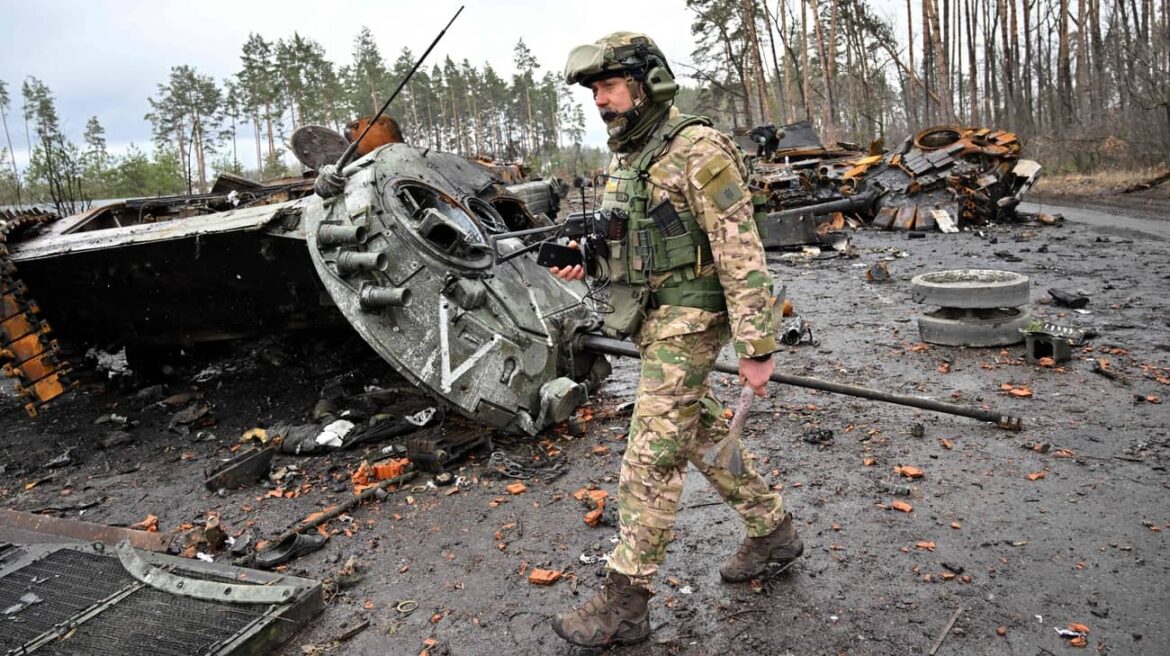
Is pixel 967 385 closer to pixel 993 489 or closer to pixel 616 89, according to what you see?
pixel 993 489

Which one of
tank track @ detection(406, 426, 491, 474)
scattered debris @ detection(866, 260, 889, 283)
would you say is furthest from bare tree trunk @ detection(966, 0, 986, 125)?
tank track @ detection(406, 426, 491, 474)

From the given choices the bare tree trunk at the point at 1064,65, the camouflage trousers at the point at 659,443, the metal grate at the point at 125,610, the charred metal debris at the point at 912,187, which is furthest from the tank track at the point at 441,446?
the bare tree trunk at the point at 1064,65

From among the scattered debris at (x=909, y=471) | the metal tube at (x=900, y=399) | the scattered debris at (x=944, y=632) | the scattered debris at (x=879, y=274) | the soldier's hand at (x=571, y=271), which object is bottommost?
the scattered debris at (x=944, y=632)

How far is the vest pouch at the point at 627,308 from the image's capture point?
281 centimetres

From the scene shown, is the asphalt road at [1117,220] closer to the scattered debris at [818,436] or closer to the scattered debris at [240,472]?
the scattered debris at [818,436]

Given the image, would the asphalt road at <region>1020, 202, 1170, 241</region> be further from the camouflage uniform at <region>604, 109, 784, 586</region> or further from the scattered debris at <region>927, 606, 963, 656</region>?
the camouflage uniform at <region>604, 109, 784, 586</region>

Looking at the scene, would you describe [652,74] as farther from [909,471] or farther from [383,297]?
[909,471]

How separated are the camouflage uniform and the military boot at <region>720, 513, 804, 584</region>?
1.83 ft

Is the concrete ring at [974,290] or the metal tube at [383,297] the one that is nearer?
the metal tube at [383,297]

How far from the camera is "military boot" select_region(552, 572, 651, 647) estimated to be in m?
2.77

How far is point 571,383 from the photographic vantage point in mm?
4863

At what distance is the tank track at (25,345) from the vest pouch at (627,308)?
535cm

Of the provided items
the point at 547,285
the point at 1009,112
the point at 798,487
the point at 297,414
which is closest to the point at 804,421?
the point at 798,487

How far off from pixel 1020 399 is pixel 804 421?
149cm
